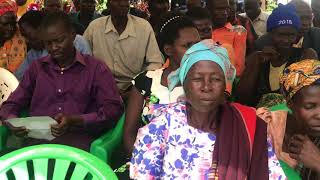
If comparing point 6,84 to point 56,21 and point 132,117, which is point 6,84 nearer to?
point 56,21

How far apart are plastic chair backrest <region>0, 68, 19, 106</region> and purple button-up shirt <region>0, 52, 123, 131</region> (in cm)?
37

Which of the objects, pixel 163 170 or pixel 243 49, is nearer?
pixel 163 170

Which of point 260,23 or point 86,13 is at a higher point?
point 86,13

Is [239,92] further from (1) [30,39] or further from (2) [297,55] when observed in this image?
(1) [30,39]

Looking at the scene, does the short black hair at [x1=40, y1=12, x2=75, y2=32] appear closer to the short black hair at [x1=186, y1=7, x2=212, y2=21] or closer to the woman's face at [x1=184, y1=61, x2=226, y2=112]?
the short black hair at [x1=186, y1=7, x2=212, y2=21]

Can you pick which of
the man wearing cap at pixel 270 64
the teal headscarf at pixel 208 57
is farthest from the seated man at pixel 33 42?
the teal headscarf at pixel 208 57

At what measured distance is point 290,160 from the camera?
210 centimetres

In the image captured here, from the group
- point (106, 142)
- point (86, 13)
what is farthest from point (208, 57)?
point (86, 13)

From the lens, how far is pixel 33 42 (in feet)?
13.5

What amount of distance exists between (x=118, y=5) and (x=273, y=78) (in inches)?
65.7

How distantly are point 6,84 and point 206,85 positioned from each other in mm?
2157

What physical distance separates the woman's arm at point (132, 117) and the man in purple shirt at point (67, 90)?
0.58 ft

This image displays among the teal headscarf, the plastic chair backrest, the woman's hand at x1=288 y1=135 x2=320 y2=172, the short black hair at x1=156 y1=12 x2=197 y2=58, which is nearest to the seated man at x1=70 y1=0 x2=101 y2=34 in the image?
the plastic chair backrest

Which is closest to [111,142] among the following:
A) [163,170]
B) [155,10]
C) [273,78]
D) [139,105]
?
[139,105]
